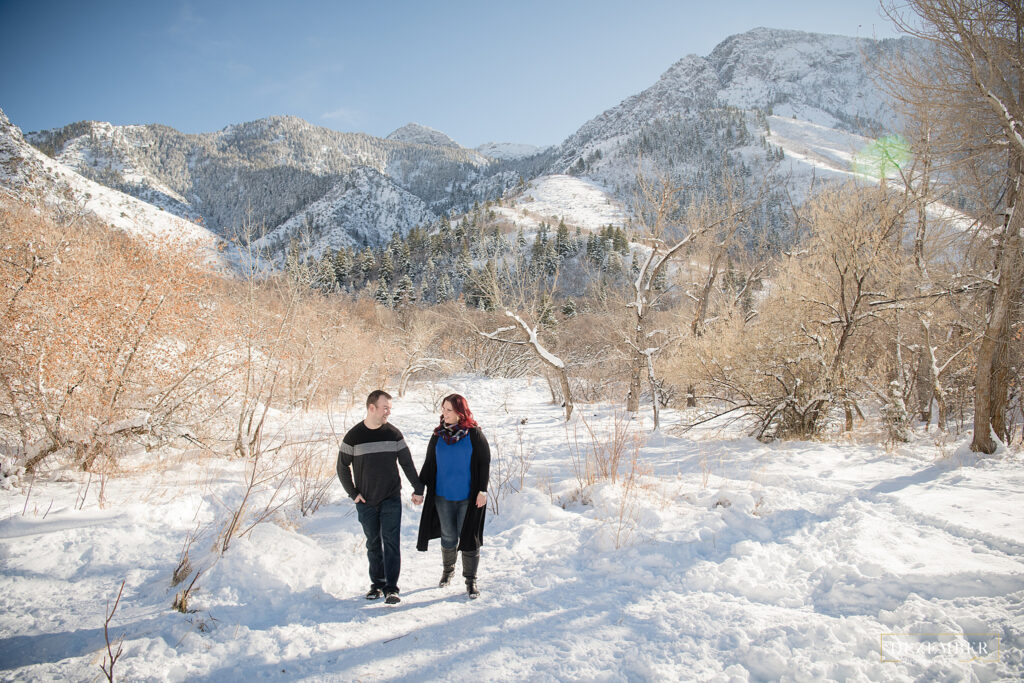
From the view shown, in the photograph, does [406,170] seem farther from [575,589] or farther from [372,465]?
[575,589]

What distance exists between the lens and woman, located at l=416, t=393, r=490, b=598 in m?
3.36

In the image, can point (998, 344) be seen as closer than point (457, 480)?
No

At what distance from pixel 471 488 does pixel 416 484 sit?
1.46ft

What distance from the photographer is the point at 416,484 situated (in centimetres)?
331

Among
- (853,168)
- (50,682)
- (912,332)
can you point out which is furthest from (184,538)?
(912,332)

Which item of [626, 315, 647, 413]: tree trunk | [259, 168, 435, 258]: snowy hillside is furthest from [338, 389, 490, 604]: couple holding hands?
[259, 168, 435, 258]: snowy hillside

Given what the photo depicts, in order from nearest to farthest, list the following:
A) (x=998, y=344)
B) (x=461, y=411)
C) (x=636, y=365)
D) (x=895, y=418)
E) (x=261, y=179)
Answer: (x=461, y=411), (x=998, y=344), (x=895, y=418), (x=636, y=365), (x=261, y=179)

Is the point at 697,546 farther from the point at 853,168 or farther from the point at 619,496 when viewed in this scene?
the point at 853,168

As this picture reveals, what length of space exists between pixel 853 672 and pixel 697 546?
150cm

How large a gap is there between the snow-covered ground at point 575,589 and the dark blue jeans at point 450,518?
0.40m

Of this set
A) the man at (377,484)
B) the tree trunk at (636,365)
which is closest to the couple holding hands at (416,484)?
the man at (377,484)

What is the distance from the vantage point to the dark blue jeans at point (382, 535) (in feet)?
10.8

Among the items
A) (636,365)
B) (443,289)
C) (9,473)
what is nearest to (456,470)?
(9,473)

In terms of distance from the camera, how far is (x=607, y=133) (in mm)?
185250
